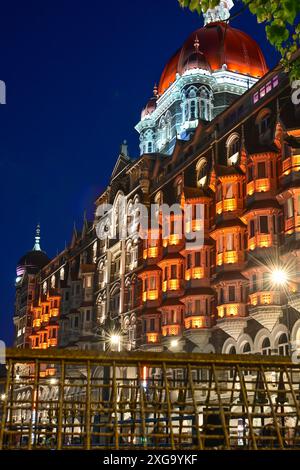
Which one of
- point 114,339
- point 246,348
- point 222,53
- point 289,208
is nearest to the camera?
point 289,208

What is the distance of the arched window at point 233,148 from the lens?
167 feet

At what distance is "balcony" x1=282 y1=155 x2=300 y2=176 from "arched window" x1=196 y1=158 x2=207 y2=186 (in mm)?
12756

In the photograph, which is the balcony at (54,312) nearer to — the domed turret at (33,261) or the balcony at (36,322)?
the balcony at (36,322)

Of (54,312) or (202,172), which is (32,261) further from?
(202,172)

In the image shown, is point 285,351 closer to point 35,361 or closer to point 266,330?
point 266,330

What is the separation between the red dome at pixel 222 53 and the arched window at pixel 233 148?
30298 millimetres

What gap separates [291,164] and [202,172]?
14550 millimetres

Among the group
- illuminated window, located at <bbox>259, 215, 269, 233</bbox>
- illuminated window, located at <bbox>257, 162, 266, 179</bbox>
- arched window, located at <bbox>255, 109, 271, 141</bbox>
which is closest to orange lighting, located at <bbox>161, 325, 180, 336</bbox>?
illuminated window, located at <bbox>259, 215, 269, 233</bbox>

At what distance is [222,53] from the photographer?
8188cm

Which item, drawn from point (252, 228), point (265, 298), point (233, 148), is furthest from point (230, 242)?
point (233, 148)

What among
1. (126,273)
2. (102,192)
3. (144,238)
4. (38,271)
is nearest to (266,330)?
(144,238)

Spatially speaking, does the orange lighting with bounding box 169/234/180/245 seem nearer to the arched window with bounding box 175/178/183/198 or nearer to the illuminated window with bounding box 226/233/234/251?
the arched window with bounding box 175/178/183/198

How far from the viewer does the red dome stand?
81.6 m

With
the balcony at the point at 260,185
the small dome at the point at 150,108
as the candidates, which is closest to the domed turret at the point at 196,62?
the small dome at the point at 150,108
